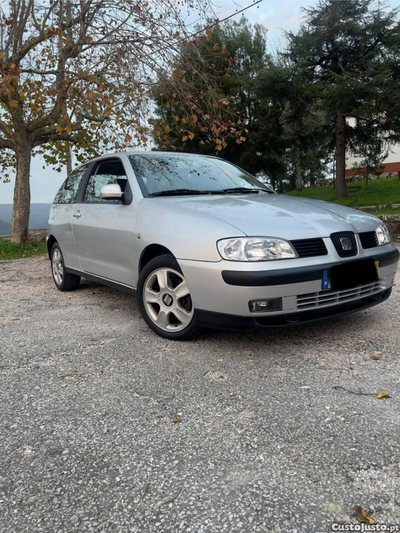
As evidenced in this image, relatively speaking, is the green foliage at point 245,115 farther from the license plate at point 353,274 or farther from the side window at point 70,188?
the license plate at point 353,274

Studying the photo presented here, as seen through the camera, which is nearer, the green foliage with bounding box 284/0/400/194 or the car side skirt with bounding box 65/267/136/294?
the car side skirt with bounding box 65/267/136/294

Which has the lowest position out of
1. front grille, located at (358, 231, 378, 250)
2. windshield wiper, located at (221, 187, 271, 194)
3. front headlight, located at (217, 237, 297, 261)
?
front headlight, located at (217, 237, 297, 261)

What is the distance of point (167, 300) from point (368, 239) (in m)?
1.67

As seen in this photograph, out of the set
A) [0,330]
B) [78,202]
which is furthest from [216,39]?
[0,330]

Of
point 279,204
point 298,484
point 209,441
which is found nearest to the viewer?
point 298,484

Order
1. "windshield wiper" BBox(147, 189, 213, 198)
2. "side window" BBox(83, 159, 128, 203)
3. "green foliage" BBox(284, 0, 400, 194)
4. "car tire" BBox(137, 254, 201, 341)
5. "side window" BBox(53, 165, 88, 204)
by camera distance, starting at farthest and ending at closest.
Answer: "green foliage" BBox(284, 0, 400, 194) → "side window" BBox(53, 165, 88, 204) → "side window" BBox(83, 159, 128, 203) → "windshield wiper" BBox(147, 189, 213, 198) → "car tire" BBox(137, 254, 201, 341)

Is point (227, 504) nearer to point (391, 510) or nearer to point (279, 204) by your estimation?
point (391, 510)

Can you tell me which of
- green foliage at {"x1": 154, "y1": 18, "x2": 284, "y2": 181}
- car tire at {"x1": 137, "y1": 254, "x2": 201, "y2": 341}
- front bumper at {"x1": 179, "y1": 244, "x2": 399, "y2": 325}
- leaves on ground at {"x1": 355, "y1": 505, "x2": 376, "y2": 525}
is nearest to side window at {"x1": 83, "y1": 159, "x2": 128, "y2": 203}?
car tire at {"x1": 137, "y1": 254, "x2": 201, "y2": 341}

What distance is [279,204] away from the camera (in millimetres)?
3711

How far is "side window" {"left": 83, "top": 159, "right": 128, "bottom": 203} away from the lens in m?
4.35

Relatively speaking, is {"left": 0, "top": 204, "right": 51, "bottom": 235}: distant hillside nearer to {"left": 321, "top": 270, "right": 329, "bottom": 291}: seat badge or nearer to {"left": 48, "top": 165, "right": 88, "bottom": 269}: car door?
{"left": 48, "top": 165, "right": 88, "bottom": 269}: car door

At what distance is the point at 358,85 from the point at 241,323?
15.7 metres

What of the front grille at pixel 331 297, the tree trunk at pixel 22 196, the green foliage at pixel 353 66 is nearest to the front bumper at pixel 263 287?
the front grille at pixel 331 297

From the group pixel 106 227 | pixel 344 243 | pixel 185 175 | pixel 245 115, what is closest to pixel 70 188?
pixel 106 227
